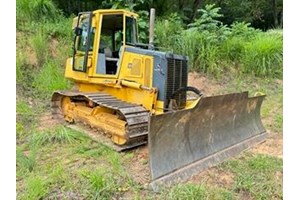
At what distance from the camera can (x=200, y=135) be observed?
177 inches

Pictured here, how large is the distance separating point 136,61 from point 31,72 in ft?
12.4

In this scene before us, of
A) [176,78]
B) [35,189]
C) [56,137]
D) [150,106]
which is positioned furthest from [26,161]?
[176,78]

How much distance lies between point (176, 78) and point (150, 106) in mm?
563

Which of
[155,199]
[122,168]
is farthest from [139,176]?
[155,199]

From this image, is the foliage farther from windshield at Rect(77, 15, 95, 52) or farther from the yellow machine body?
windshield at Rect(77, 15, 95, 52)

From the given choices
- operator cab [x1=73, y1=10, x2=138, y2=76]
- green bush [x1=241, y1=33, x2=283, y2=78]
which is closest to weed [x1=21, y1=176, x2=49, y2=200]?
operator cab [x1=73, y1=10, x2=138, y2=76]

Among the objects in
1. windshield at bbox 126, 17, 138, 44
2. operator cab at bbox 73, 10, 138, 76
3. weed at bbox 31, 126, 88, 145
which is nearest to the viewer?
weed at bbox 31, 126, 88, 145

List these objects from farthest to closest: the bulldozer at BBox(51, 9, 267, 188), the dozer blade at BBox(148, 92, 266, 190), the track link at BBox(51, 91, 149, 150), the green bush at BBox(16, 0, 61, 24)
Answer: the green bush at BBox(16, 0, 61, 24), the track link at BBox(51, 91, 149, 150), the bulldozer at BBox(51, 9, 267, 188), the dozer blade at BBox(148, 92, 266, 190)

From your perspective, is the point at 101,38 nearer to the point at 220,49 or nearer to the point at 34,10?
the point at 220,49

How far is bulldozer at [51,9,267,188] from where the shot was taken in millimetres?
4023

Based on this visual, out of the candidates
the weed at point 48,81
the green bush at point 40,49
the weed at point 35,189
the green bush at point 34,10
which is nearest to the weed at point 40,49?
the green bush at point 40,49

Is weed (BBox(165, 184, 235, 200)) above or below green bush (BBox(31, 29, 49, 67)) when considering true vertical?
below

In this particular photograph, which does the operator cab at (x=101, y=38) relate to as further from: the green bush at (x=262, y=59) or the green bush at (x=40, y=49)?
the green bush at (x=262, y=59)

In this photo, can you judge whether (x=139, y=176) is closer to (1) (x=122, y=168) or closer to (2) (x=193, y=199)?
(1) (x=122, y=168)
